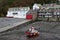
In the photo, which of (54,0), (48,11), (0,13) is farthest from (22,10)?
(54,0)

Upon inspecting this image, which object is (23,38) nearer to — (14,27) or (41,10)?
(14,27)

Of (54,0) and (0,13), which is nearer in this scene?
(0,13)

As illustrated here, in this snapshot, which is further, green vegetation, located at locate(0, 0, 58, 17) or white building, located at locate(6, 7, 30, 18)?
green vegetation, located at locate(0, 0, 58, 17)

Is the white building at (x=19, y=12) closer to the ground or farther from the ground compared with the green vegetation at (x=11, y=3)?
closer to the ground

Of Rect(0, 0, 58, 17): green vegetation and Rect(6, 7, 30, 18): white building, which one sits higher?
Rect(0, 0, 58, 17): green vegetation

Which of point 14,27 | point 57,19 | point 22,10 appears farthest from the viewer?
point 22,10

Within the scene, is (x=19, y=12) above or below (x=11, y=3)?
below

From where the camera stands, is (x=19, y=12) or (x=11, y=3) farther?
(x=11, y=3)

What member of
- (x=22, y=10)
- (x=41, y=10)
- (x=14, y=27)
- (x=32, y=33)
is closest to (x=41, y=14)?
(x=41, y=10)

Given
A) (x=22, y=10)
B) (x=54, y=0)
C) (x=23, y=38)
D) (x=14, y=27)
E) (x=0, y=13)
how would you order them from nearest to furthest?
(x=23, y=38) < (x=14, y=27) < (x=22, y=10) < (x=0, y=13) < (x=54, y=0)

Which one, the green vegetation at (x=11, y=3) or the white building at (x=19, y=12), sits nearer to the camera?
the white building at (x=19, y=12)

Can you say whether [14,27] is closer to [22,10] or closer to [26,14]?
[26,14]

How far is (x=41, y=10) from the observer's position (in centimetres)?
3272

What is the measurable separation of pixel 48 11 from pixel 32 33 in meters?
13.9
